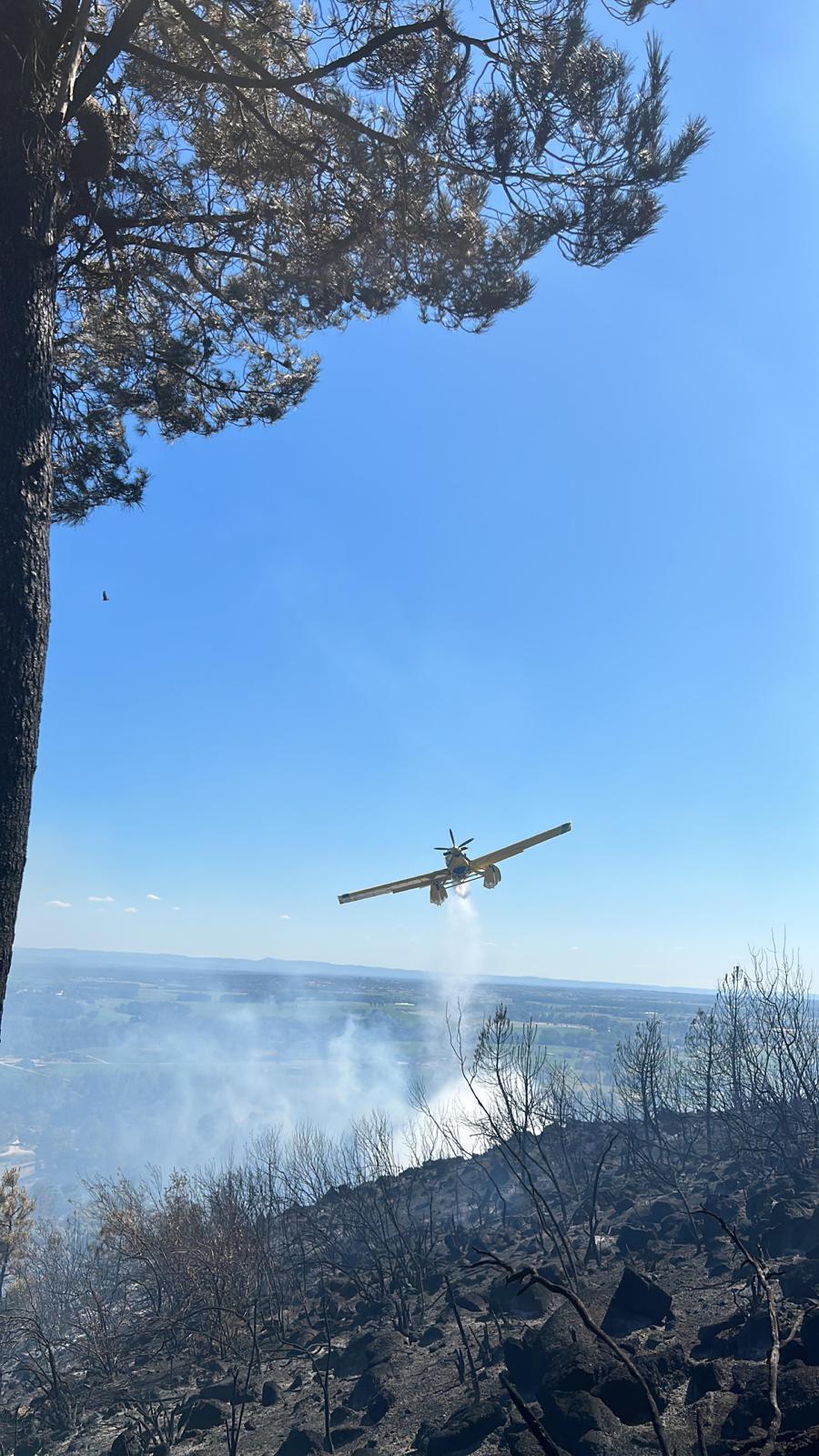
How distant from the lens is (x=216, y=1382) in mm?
12438

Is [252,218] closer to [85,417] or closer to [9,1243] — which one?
[85,417]

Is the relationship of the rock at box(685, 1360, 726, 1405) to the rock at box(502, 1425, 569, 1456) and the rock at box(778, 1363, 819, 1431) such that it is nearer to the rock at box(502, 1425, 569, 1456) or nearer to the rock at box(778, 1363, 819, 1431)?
the rock at box(778, 1363, 819, 1431)

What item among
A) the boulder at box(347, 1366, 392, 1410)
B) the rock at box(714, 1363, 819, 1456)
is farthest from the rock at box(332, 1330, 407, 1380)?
the rock at box(714, 1363, 819, 1456)

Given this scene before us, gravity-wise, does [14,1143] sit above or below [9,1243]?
below

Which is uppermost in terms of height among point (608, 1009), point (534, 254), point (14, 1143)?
point (534, 254)

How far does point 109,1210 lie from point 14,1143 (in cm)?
16940

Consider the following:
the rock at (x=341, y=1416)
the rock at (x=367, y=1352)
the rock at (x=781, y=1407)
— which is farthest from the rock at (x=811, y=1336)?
the rock at (x=367, y=1352)

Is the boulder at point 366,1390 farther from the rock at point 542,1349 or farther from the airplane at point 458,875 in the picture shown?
the airplane at point 458,875

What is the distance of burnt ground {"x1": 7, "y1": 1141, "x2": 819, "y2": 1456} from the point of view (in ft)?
23.9

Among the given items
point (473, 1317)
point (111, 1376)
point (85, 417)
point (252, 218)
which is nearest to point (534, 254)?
point (252, 218)

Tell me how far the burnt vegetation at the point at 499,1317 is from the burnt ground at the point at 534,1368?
0.11ft

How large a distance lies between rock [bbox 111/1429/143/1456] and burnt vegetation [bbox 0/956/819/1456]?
0.11 meters

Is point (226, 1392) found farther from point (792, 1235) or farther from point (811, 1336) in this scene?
point (811, 1336)

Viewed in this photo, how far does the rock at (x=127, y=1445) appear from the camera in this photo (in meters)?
10.2
